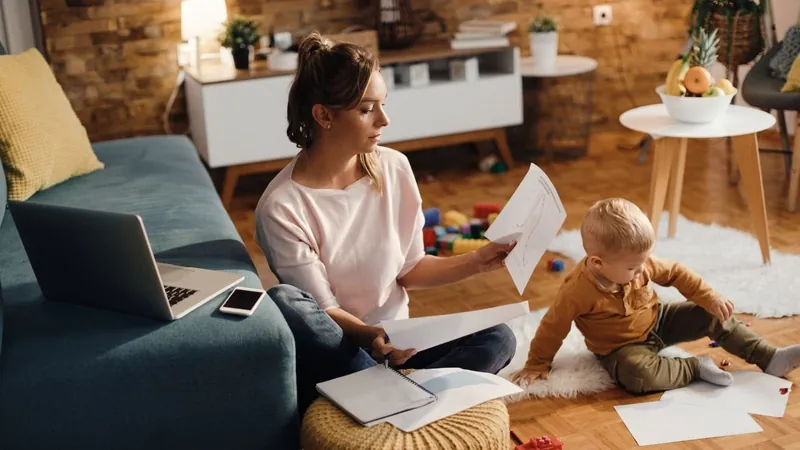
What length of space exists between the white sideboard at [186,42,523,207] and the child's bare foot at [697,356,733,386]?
2113mm

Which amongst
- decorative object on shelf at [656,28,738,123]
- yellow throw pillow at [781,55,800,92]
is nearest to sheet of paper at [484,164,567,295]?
decorative object on shelf at [656,28,738,123]

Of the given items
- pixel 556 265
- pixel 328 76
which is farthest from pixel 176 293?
pixel 556 265

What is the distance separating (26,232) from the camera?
1943 millimetres

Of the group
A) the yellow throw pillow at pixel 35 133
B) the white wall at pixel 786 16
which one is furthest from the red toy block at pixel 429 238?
the white wall at pixel 786 16

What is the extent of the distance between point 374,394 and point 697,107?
167 centimetres

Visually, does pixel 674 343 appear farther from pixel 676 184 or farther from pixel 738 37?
pixel 738 37

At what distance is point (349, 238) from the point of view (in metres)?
2.11

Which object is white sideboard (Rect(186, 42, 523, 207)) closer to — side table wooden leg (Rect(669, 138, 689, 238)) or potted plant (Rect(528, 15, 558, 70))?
potted plant (Rect(528, 15, 558, 70))

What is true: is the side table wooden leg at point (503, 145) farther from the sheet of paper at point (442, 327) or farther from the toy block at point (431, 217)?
the sheet of paper at point (442, 327)

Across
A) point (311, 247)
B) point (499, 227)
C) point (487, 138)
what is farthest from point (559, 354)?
point (487, 138)

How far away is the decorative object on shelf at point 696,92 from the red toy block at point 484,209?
2.58 feet

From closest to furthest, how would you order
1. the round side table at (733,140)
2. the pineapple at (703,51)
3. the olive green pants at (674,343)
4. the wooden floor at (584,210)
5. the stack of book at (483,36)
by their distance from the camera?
1. the wooden floor at (584,210)
2. the olive green pants at (674,343)
3. the round side table at (733,140)
4. the pineapple at (703,51)
5. the stack of book at (483,36)

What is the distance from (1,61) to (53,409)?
1.48 m

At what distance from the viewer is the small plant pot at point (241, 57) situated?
4074 millimetres
